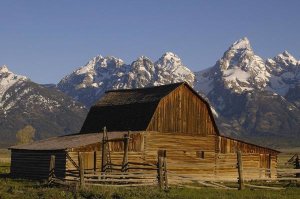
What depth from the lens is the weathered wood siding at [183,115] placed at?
176ft

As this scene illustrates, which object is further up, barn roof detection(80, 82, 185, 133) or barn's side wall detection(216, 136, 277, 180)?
barn roof detection(80, 82, 185, 133)

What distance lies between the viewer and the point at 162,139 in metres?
52.9

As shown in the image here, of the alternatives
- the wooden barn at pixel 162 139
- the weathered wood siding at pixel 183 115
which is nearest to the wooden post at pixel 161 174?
the wooden barn at pixel 162 139

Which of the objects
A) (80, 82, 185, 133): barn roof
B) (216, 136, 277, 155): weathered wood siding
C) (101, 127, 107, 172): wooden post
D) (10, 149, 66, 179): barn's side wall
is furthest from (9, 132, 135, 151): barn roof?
(216, 136, 277, 155): weathered wood siding

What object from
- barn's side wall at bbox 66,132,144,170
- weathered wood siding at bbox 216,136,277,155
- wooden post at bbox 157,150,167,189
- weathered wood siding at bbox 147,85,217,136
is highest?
weathered wood siding at bbox 147,85,217,136

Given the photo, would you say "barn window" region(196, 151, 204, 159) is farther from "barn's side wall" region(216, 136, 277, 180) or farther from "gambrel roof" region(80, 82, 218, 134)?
"gambrel roof" region(80, 82, 218, 134)

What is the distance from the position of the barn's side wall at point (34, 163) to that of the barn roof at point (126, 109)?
9.24m

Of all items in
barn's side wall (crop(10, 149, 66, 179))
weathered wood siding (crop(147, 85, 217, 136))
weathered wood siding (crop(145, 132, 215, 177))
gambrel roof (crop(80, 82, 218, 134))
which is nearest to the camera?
barn's side wall (crop(10, 149, 66, 179))

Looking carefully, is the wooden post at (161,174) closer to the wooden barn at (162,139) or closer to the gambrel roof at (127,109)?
the wooden barn at (162,139)

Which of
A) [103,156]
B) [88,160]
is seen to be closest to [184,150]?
[88,160]

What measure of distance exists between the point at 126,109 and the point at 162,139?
20.0 feet

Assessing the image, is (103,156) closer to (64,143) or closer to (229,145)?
(64,143)

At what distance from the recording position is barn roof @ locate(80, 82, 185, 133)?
54125 mm

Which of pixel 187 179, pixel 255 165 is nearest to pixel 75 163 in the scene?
pixel 187 179
